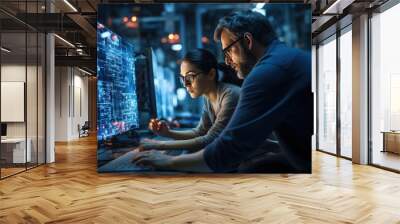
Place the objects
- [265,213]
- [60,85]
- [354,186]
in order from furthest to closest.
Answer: [60,85] < [354,186] < [265,213]

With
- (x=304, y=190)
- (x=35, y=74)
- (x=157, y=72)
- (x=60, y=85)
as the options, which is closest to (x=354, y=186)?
(x=304, y=190)

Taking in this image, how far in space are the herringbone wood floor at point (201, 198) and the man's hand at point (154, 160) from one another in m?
0.22

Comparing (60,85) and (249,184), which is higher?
(60,85)

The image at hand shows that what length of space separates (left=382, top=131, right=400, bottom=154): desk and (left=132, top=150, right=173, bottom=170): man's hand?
427 cm

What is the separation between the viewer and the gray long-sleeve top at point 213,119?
6.61 m

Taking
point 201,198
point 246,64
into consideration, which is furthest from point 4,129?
point 246,64

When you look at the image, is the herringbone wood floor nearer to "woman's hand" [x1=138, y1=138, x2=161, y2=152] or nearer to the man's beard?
"woman's hand" [x1=138, y1=138, x2=161, y2=152]

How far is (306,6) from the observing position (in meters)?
6.72

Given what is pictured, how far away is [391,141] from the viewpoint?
7.50m

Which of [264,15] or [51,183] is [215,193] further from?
[264,15]

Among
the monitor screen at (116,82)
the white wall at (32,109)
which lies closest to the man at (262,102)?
the monitor screen at (116,82)

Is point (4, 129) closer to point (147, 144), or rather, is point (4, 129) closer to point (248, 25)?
point (147, 144)

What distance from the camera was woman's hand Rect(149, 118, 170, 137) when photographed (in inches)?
267

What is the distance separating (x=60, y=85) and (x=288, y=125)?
12286 mm
